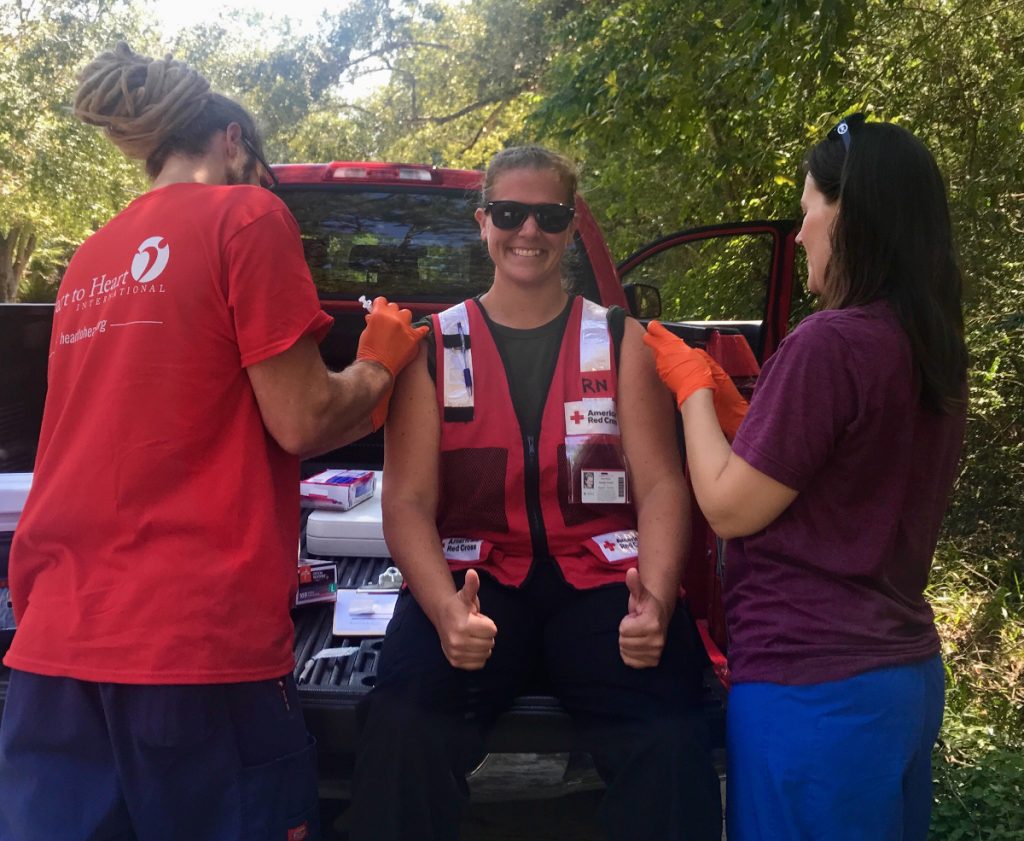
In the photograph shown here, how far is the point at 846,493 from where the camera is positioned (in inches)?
68.9

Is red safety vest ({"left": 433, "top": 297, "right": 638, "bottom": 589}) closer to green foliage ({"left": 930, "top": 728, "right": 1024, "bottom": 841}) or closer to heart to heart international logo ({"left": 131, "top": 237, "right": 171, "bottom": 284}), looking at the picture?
heart to heart international logo ({"left": 131, "top": 237, "right": 171, "bottom": 284})

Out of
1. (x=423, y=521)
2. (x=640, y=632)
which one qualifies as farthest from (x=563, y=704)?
(x=423, y=521)

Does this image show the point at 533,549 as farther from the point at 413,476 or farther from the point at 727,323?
the point at 727,323

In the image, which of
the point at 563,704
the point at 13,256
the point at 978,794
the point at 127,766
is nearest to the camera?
the point at 127,766

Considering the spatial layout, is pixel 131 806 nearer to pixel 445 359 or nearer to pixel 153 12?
pixel 445 359

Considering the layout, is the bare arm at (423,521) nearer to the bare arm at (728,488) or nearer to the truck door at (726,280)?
the bare arm at (728,488)

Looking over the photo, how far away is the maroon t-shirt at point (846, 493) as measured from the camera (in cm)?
171

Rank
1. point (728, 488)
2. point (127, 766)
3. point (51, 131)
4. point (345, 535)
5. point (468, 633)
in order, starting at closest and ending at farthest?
1. point (127, 766)
2. point (728, 488)
3. point (468, 633)
4. point (345, 535)
5. point (51, 131)

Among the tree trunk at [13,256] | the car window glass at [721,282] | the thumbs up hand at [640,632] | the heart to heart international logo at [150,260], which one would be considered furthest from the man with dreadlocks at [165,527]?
the tree trunk at [13,256]

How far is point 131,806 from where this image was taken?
67.2 inches

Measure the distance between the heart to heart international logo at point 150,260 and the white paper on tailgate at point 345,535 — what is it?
1.35 m

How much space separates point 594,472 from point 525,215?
0.67 m

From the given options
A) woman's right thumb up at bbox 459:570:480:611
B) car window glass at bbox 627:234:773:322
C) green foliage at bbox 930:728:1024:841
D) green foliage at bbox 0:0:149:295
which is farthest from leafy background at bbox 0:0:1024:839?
green foliage at bbox 0:0:149:295

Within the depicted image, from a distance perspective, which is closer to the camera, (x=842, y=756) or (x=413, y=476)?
(x=842, y=756)
